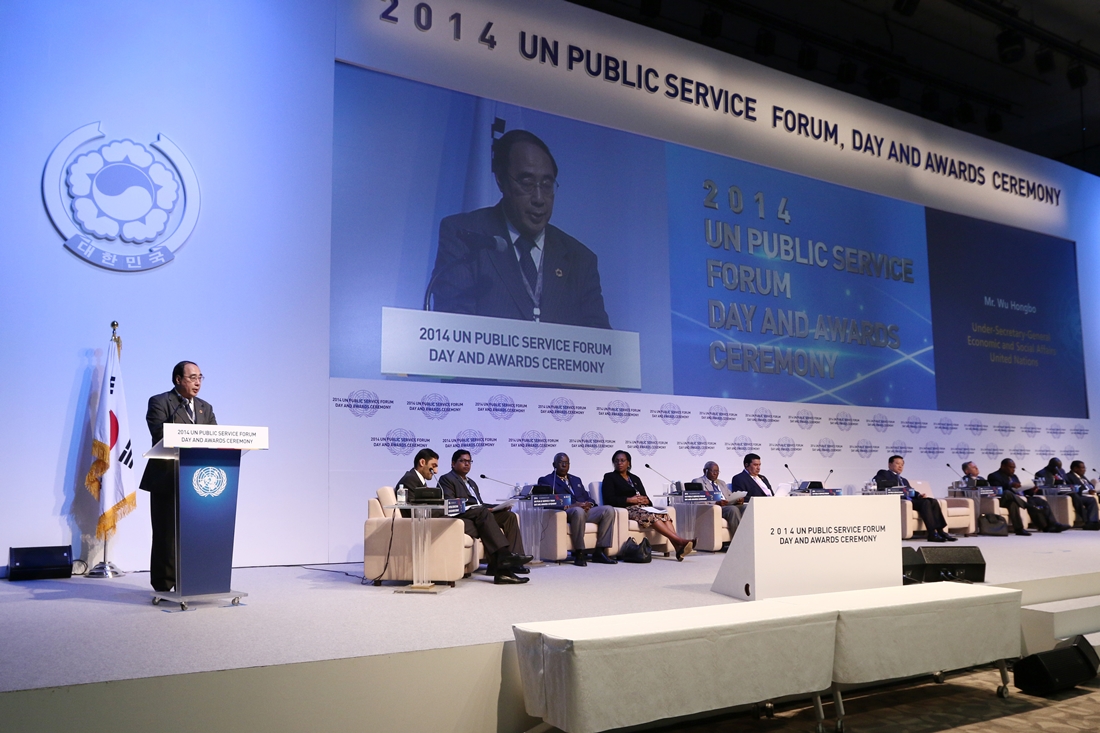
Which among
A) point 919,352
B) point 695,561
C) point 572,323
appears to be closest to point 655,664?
point 695,561

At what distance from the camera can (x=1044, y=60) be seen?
34.0 ft

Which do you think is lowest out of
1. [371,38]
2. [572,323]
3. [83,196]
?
[572,323]

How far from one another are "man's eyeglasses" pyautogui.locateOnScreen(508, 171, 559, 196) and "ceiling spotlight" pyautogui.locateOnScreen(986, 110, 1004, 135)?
24.9ft

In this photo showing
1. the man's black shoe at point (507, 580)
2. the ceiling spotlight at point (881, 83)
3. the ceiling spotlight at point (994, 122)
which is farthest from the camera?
the ceiling spotlight at point (994, 122)

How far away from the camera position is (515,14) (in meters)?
7.57

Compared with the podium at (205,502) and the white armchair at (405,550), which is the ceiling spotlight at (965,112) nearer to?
the white armchair at (405,550)

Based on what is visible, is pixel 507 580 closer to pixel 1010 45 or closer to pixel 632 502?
pixel 632 502

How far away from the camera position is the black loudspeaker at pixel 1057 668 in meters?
3.65

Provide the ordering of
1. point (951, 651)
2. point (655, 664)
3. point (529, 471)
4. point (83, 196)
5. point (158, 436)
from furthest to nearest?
point (529, 471) → point (83, 196) → point (158, 436) → point (951, 651) → point (655, 664)

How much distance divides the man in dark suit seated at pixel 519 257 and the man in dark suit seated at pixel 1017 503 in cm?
490

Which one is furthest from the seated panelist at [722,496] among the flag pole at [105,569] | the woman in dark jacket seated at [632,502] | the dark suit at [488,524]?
the flag pole at [105,569]

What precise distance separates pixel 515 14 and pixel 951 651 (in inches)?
246

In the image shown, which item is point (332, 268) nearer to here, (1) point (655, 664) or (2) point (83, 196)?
(2) point (83, 196)

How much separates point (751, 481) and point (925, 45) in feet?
21.5
